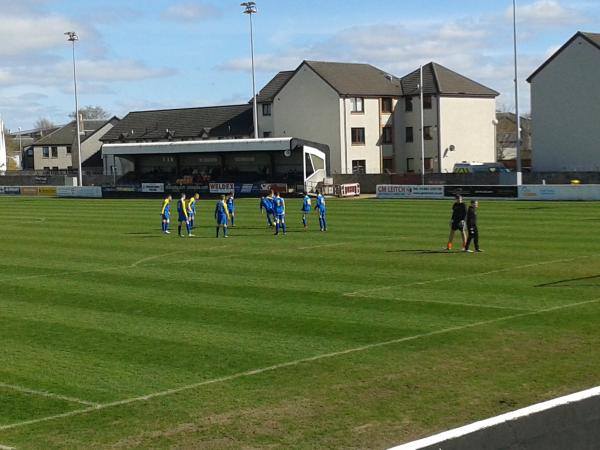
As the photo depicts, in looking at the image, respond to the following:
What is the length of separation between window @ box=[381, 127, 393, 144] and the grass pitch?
171 ft

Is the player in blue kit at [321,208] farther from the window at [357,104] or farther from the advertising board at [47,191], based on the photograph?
the advertising board at [47,191]

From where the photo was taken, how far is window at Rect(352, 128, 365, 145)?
267ft

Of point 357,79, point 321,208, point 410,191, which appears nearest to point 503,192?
point 410,191

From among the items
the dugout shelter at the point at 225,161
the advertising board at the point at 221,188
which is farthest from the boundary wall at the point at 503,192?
the advertising board at the point at 221,188

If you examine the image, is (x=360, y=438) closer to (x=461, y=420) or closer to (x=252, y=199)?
(x=461, y=420)

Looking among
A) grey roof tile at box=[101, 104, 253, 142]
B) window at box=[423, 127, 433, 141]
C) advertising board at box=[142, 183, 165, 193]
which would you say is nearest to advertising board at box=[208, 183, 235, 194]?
advertising board at box=[142, 183, 165, 193]

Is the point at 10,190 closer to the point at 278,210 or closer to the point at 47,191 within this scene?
the point at 47,191

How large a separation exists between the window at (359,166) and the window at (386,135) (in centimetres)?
329

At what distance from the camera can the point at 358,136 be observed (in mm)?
81812

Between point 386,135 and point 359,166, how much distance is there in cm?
467

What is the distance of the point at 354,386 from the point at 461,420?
2244 millimetres

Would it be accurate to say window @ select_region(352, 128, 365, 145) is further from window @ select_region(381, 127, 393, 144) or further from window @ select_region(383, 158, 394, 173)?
window @ select_region(383, 158, 394, 173)

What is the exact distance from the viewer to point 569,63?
7169 cm

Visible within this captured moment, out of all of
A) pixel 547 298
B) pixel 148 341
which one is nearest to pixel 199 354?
pixel 148 341
